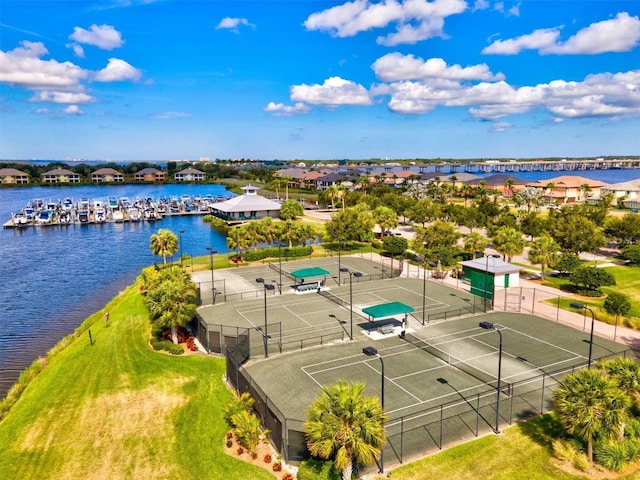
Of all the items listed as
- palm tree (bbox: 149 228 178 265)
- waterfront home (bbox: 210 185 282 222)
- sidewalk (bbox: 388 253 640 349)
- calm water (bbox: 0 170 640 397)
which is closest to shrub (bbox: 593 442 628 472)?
sidewalk (bbox: 388 253 640 349)

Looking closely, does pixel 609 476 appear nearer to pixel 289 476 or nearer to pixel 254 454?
pixel 289 476

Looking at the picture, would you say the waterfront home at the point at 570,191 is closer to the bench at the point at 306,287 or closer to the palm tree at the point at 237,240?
the palm tree at the point at 237,240

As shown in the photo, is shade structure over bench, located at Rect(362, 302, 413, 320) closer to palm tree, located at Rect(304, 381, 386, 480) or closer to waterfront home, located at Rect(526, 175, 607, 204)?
palm tree, located at Rect(304, 381, 386, 480)

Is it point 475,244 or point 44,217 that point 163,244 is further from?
point 44,217

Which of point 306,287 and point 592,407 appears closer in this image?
point 592,407

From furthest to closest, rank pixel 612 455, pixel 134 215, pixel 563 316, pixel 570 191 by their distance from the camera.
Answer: pixel 570 191 < pixel 134 215 < pixel 563 316 < pixel 612 455

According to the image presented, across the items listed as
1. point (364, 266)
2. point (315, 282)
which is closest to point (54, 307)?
point (315, 282)

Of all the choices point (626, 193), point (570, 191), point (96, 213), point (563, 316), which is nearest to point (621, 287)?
point (563, 316)

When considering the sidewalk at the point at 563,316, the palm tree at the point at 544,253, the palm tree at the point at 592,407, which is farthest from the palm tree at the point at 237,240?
the palm tree at the point at 592,407
